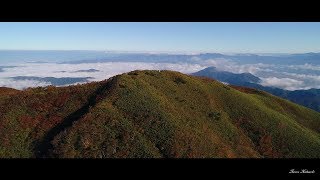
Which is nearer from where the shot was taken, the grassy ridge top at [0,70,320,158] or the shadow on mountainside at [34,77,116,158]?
the shadow on mountainside at [34,77,116,158]

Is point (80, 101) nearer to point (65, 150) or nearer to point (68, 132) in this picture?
point (68, 132)

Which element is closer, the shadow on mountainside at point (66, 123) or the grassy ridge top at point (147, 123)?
the shadow on mountainside at point (66, 123)

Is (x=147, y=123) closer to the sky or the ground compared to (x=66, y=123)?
closer to the sky
